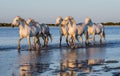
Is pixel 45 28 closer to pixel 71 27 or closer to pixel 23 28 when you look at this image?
pixel 71 27

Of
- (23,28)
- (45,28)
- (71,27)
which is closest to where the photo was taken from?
(23,28)

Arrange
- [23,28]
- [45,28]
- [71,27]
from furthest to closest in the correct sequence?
[45,28], [71,27], [23,28]

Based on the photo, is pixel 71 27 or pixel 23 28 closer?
pixel 23 28

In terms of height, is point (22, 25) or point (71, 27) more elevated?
point (22, 25)

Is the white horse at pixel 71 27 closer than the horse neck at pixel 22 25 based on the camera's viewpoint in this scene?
No

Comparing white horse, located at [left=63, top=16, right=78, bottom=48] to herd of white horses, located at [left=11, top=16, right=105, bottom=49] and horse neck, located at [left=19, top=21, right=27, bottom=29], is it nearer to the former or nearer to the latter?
herd of white horses, located at [left=11, top=16, right=105, bottom=49]

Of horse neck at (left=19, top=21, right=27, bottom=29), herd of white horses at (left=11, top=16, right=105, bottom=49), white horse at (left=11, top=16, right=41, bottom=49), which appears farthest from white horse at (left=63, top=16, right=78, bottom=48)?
horse neck at (left=19, top=21, right=27, bottom=29)

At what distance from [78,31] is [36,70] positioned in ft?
43.6

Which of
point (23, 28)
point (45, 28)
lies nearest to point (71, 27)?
point (45, 28)

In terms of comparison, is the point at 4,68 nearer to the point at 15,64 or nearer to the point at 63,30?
the point at 15,64

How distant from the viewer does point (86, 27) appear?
27984 mm

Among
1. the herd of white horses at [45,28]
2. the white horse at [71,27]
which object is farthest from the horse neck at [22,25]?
the white horse at [71,27]

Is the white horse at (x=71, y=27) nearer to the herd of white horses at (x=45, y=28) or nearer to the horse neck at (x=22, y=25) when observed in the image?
the herd of white horses at (x=45, y=28)

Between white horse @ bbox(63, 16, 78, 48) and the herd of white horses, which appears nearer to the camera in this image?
the herd of white horses
